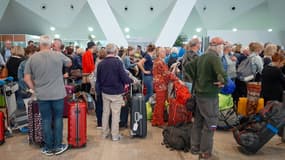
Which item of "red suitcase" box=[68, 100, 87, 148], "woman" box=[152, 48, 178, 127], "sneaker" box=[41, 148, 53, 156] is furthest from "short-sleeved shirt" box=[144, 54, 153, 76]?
"sneaker" box=[41, 148, 53, 156]

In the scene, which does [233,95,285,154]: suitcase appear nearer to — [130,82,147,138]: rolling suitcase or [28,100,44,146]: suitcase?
[130,82,147,138]: rolling suitcase

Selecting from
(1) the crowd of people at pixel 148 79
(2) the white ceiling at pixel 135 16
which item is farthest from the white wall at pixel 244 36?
(1) the crowd of people at pixel 148 79

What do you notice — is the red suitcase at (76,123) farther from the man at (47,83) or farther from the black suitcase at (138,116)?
the black suitcase at (138,116)

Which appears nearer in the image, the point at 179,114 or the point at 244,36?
the point at 179,114

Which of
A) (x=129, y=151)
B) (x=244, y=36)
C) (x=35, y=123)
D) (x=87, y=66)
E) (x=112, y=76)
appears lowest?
(x=129, y=151)

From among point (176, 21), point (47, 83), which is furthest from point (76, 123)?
point (176, 21)

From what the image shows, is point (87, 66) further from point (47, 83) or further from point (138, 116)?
point (47, 83)

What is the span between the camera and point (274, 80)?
3.63m

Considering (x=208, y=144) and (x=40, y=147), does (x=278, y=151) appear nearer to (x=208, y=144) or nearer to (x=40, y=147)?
(x=208, y=144)

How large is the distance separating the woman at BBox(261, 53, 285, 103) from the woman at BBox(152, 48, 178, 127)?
1.35 m

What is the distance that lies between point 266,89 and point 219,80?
1.43 m

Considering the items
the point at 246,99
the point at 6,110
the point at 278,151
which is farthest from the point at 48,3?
the point at 278,151

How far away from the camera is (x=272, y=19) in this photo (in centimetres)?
1529

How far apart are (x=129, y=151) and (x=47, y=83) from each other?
53.0 inches
